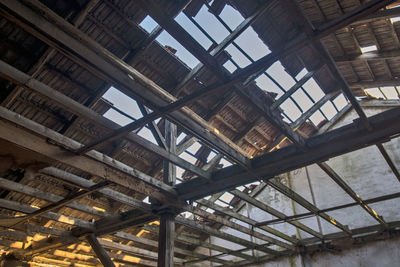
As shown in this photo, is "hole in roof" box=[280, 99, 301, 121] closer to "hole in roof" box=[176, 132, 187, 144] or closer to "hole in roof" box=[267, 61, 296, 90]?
"hole in roof" box=[267, 61, 296, 90]

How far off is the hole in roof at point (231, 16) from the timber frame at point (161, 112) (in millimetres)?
121

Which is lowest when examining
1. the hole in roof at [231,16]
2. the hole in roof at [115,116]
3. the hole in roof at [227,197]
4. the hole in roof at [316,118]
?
the hole in roof at [227,197]

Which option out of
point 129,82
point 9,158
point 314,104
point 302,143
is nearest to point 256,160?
point 302,143

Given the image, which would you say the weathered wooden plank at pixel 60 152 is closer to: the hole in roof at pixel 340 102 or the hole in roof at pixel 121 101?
the hole in roof at pixel 121 101

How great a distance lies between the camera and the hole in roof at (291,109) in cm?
1008

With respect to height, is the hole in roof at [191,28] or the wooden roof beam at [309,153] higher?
the hole in roof at [191,28]

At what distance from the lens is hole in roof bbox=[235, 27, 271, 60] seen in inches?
301

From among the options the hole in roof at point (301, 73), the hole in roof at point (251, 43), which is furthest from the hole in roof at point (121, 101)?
the hole in roof at point (301, 73)

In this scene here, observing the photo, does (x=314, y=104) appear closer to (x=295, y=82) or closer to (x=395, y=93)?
(x=295, y=82)

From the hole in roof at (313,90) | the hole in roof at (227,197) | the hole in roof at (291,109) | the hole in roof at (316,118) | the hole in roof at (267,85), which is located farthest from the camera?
the hole in roof at (227,197)

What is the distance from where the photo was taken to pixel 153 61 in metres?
6.99

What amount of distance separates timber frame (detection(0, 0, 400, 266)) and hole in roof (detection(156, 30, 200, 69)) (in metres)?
0.14

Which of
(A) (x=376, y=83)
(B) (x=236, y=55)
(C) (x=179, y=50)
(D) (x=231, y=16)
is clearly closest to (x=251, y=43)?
(B) (x=236, y=55)

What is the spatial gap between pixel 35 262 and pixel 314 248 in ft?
28.9
